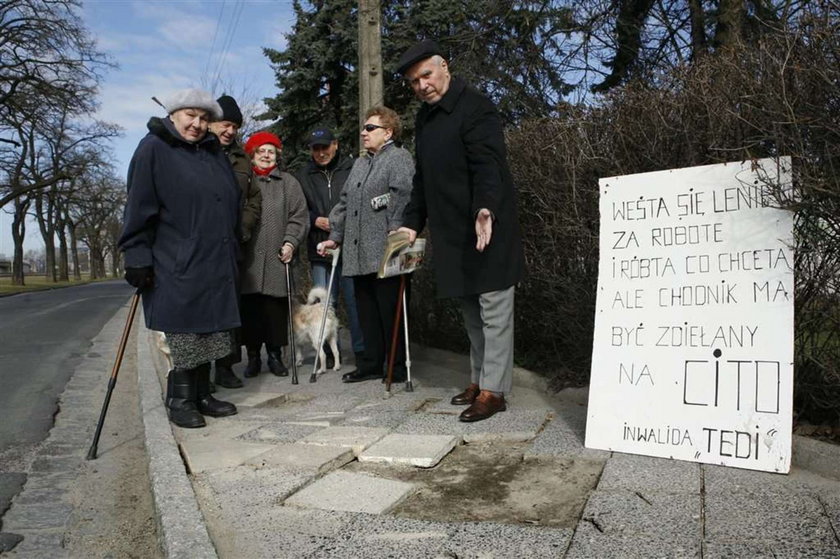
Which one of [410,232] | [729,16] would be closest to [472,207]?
[410,232]

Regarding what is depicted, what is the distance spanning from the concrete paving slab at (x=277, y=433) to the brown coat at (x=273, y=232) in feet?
5.47

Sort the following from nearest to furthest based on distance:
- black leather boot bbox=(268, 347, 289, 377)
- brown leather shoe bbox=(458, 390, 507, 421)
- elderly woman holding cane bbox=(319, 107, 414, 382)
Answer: brown leather shoe bbox=(458, 390, 507, 421) → elderly woman holding cane bbox=(319, 107, 414, 382) → black leather boot bbox=(268, 347, 289, 377)

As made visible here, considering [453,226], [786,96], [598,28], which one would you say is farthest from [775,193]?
[598,28]

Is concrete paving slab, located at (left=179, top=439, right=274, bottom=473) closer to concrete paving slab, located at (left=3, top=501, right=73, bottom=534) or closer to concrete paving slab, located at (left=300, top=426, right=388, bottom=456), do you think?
concrete paving slab, located at (left=300, top=426, right=388, bottom=456)

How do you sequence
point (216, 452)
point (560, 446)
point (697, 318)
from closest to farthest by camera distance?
point (697, 318) → point (560, 446) → point (216, 452)

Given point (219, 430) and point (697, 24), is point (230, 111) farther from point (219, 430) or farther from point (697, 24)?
point (697, 24)

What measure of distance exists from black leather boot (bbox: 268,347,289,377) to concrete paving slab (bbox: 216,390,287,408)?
660mm

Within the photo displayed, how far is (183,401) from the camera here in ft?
14.4

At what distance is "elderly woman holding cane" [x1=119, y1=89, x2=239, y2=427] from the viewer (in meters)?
4.11

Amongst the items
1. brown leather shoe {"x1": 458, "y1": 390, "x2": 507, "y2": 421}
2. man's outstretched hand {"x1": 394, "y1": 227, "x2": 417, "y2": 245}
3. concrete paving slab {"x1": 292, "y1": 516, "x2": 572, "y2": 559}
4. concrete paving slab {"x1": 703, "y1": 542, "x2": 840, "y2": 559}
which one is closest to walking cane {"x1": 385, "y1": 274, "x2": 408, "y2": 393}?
man's outstretched hand {"x1": 394, "y1": 227, "x2": 417, "y2": 245}

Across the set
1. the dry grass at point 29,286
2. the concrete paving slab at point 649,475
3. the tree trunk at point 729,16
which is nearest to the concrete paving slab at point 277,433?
the concrete paving slab at point 649,475

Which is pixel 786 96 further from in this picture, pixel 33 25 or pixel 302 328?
pixel 33 25

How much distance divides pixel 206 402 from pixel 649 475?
9.43ft

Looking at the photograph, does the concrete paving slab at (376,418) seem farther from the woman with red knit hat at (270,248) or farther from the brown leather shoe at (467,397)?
the woman with red knit hat at (270,248)
